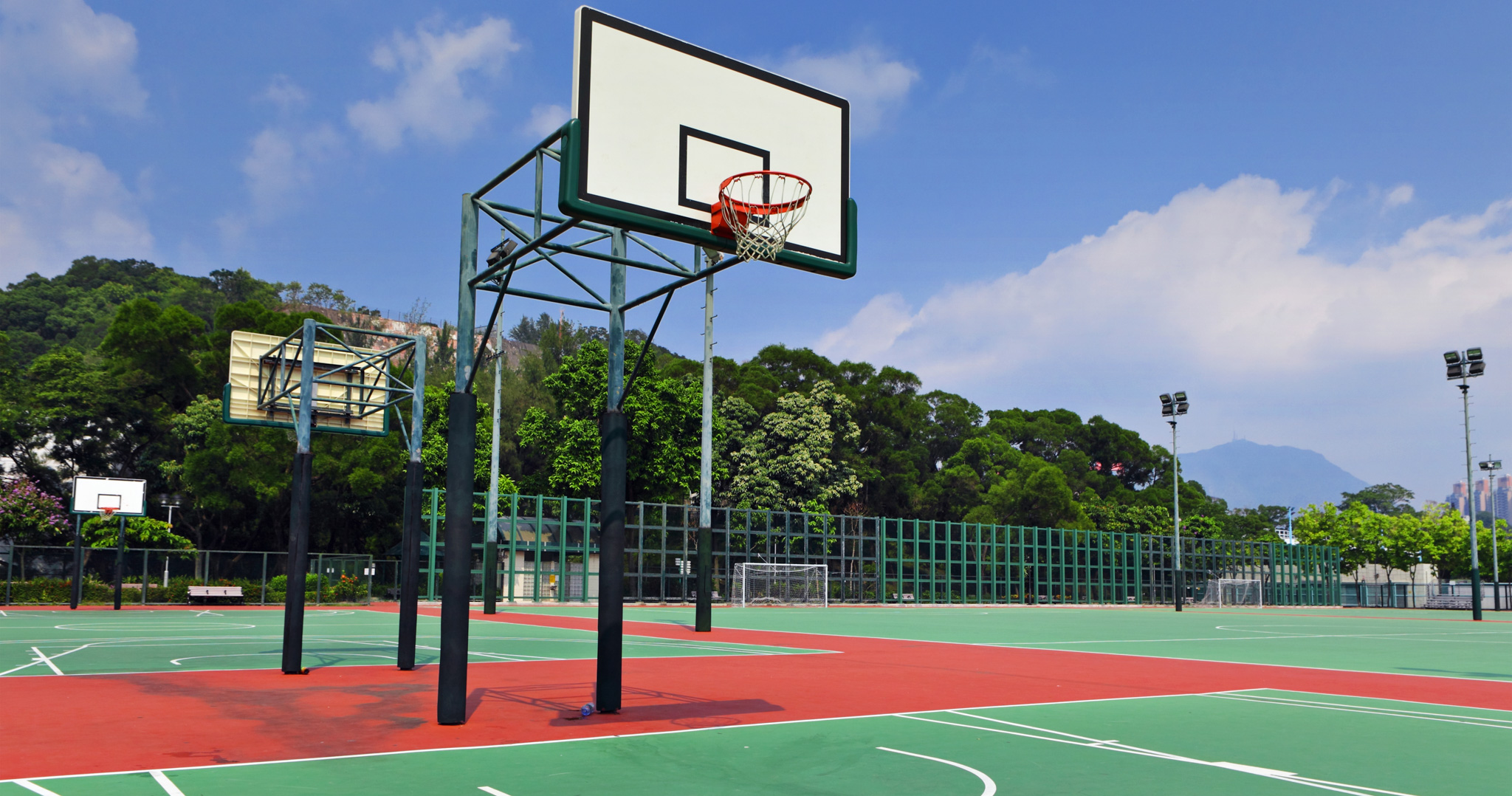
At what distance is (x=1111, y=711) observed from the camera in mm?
12000

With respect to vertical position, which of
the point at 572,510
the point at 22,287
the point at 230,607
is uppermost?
the point at 22,287

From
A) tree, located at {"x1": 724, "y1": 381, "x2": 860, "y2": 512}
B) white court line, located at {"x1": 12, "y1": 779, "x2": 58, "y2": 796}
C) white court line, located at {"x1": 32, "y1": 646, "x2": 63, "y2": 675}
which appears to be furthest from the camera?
tree, located at {"x1": 724, "y1": 381, "x2": 860, "y2": 512}

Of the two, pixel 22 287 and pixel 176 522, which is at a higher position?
pixel 22 287

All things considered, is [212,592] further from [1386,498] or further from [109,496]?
[1386,498]

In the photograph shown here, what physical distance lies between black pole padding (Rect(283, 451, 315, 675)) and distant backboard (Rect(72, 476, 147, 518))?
2854 centimetres

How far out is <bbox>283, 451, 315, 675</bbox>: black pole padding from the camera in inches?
567

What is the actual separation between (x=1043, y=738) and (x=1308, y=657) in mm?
14142

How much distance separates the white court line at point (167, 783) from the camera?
6.96 metres

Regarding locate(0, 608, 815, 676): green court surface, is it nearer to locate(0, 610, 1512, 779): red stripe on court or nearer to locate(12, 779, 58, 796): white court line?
locate(0, 610, 1512, 779): red stripe on court

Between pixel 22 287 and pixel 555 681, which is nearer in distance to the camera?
pixel 555 681

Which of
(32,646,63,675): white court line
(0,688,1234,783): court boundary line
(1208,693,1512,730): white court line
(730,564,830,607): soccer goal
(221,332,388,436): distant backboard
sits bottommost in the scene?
(730,564,830,607): soccer goal

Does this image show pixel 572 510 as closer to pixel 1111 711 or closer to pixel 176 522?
pixel 176 522

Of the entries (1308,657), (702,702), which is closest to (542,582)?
(1308,657)

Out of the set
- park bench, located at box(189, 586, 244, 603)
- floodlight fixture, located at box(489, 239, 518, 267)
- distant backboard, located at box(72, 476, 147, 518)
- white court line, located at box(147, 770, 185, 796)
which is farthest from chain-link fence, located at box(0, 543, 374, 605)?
white court line, located at box(147, 770, 185, 796)
